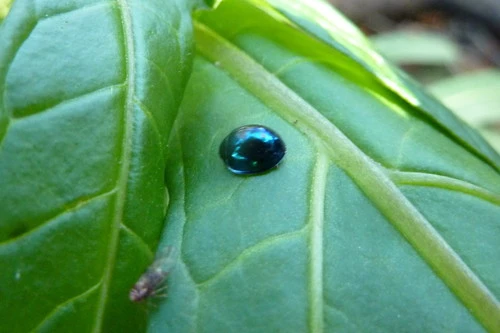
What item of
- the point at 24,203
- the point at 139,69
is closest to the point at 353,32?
the point at 139,69

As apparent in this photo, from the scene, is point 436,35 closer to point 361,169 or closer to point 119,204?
point 361,169

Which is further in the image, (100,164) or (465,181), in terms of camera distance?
(465,181)

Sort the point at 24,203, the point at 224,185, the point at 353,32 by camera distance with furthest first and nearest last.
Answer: the point at 353,32 → the point at 224,185 → the point at 24,203

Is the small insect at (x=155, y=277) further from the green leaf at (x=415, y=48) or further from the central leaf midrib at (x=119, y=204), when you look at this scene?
the green leaf at (x=415, y=48)

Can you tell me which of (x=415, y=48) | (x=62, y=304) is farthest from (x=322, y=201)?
(x=415, y=48)

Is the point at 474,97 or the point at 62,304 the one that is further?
the point at 474,97

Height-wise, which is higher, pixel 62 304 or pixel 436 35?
pixel 62 304

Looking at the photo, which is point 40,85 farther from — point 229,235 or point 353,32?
point 353,32
